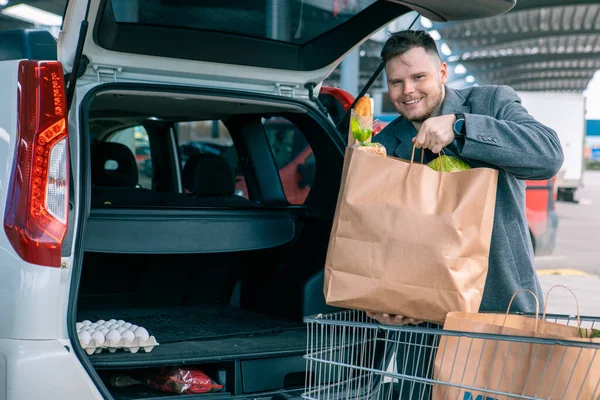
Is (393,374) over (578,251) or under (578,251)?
over

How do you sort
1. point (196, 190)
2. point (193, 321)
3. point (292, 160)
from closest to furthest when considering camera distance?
1. point (193, 321)
2. point (196, 190)
3. point (292, 160)

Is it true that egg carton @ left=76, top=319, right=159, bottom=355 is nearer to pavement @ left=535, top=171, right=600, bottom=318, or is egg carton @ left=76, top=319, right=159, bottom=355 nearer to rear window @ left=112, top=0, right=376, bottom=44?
rear window @ left=112, top=0, right=376, bottom=44

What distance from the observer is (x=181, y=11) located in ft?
9.39

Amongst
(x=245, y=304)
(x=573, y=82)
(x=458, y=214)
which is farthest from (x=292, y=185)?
(x=573, y=82)

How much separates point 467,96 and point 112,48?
1234 millimetres

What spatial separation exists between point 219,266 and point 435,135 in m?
1.89

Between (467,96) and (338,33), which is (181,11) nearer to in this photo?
(338,33)

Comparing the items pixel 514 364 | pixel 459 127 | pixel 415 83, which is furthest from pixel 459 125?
pixel 514 364

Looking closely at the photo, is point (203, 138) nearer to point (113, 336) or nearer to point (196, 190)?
point (196, 190)

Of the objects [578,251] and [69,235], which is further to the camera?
[578,251]

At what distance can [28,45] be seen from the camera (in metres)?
2.84

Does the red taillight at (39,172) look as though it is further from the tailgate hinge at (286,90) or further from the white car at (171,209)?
the tailgate hinge at (286,90)

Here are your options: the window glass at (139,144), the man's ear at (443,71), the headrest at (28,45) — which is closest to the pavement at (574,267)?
the window glass at (139,144)

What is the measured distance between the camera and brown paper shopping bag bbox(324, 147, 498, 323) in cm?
201
